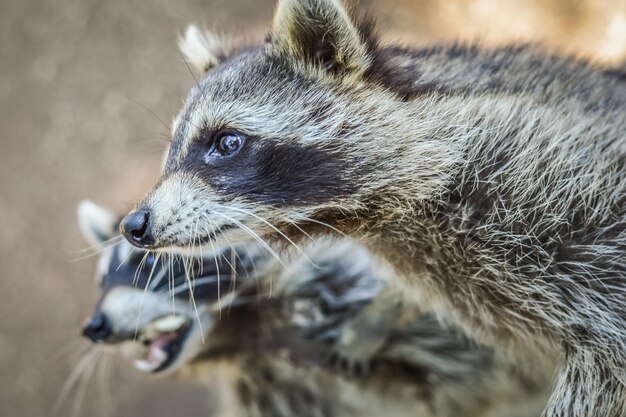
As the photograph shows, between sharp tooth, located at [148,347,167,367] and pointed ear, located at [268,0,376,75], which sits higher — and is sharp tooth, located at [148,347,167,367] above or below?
below

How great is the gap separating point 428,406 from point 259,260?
95 centimetres

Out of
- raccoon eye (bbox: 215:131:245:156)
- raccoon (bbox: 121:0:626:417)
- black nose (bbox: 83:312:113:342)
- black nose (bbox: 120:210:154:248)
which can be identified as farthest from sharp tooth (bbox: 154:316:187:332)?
raccoon eye (bbox: 215:131:245:156)

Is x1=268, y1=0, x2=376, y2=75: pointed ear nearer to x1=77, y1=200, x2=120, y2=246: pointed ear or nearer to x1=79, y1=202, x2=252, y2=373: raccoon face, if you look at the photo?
x1=79, y1=202, x2=252, y2=373: raccoon face

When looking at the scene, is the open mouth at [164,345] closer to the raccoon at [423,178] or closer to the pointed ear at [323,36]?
the raccoon at [423,178]

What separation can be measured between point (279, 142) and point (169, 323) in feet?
3.39

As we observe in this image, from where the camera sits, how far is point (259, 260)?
3.31m

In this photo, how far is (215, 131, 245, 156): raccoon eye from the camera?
96.4 inches

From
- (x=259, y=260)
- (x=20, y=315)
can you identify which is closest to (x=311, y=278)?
(x=259, y=260)

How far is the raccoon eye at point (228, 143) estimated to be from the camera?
2449 mm

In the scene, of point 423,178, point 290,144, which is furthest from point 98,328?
point 423,178

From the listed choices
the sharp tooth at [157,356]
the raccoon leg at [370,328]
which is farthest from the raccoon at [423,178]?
the sharp tooth at [157,356]

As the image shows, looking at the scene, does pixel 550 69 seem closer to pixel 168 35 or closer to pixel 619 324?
pixel 619 324

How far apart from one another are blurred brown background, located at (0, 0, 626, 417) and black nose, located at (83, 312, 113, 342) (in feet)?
3.58

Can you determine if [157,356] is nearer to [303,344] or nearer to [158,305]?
[158,305]
